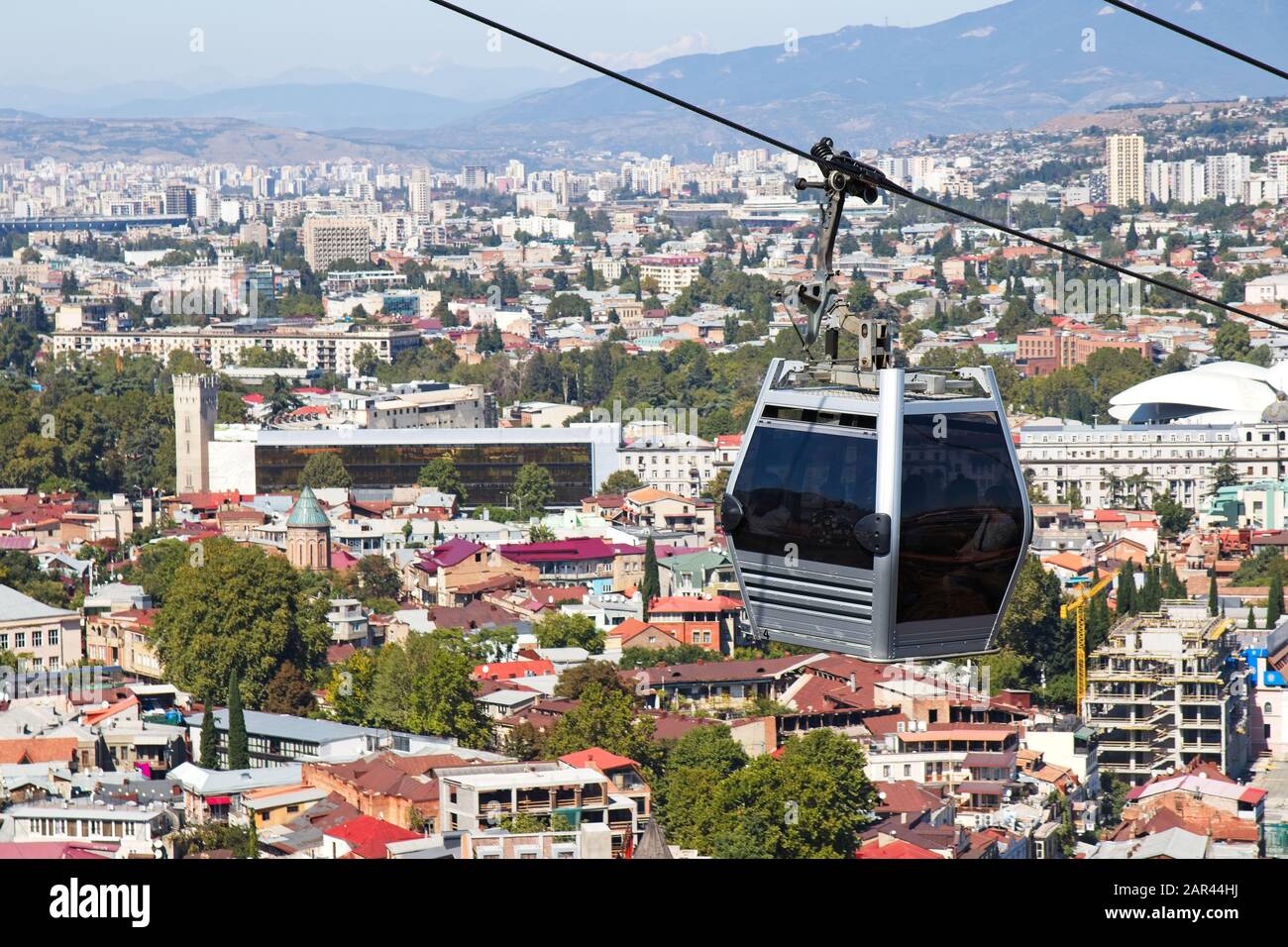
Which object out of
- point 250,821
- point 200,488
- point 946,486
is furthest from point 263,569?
point 946,486

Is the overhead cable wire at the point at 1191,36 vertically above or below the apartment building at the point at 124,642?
above

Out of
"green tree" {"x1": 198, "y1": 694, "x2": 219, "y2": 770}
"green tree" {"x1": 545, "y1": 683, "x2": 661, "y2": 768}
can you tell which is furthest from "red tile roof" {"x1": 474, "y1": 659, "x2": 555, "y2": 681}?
"green tree" {"x1": 198, "y1": 694, "x2": 219, "y2": 770}

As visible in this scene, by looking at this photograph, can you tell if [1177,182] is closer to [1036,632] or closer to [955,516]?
[1036,632]

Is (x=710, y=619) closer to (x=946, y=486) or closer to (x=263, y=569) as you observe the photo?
(x=263, y=569)

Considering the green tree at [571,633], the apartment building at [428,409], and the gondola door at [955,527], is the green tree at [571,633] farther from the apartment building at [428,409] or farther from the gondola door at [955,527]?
the gondola door at [955,527]

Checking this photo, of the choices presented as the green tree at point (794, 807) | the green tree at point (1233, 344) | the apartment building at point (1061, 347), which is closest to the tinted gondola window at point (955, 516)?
A: the green tree at point (794, 807)

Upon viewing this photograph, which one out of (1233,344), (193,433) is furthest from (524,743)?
(1233,344)

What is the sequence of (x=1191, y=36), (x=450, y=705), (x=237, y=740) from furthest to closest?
(x=450, y=705) < (x=237, y=740) < (x=1191, y=36)
